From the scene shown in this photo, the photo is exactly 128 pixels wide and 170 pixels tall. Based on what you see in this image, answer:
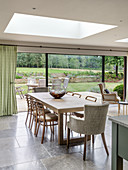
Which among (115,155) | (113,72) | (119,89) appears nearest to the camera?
(115,155)

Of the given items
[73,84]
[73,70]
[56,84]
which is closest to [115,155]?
[56,84]

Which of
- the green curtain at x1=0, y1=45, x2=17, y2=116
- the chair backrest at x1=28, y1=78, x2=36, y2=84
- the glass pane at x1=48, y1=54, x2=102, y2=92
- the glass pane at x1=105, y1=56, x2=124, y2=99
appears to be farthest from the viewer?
the glass pane at x1=105, y1=56, x2=124, y2=99

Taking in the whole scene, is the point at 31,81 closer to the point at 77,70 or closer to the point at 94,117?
the point at 77,70

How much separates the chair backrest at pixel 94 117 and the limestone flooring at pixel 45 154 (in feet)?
1.53

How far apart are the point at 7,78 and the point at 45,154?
3385mm

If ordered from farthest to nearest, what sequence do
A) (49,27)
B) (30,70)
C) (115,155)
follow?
(30,70)
(49,27)
(115,155)

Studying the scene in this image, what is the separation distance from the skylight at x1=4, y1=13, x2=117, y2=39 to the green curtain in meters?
1.14

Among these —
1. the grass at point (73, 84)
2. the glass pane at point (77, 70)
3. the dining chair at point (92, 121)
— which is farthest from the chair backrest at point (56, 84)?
the dining chair at point (92, 121)

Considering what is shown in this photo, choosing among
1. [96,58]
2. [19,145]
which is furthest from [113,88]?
[19,145]

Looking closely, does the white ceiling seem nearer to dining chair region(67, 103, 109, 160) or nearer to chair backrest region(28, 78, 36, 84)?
dining chair region(67, 103, 109, 160)

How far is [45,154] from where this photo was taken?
3219mm

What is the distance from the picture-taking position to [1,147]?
3.52m

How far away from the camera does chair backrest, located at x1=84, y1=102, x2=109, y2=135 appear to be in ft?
9.73

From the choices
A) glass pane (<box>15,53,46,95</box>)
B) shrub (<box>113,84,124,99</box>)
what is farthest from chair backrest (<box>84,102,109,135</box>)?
shrub (<box>113,84,124,99</box>)
